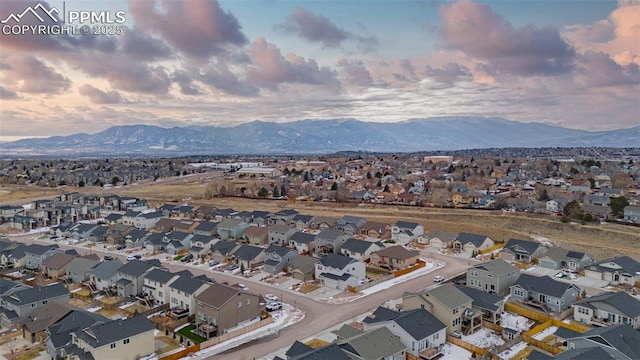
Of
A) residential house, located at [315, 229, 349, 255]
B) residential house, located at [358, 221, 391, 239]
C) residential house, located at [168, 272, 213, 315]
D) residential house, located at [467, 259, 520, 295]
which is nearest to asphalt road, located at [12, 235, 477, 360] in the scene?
residential house, located at [467, 259, 520, 295]

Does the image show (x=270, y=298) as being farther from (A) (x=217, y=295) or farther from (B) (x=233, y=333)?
(B) (x=233, y=333)

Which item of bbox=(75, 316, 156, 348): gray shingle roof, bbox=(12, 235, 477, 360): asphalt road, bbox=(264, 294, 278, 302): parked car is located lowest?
bbox=(12, 235, 477, 360): asphalt road

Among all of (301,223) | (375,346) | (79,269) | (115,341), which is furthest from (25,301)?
(301,223)

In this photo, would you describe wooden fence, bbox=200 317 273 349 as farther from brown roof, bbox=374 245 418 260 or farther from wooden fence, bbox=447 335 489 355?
brown roof, bbox=374 245 418 260

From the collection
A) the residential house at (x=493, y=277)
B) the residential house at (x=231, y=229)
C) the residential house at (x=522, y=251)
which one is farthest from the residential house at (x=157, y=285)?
the residential house at (x=522, y=251)

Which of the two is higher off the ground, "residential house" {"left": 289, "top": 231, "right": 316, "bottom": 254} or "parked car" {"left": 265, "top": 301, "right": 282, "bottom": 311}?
"residential house" {"left": 289, "top": 231, "right": 316, "bottom": 254}

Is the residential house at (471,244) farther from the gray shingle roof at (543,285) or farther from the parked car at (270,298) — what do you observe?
the parked car at (270,298)

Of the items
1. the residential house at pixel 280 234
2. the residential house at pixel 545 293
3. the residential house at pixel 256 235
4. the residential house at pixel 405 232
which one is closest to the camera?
the residential house at pixel 545 293
